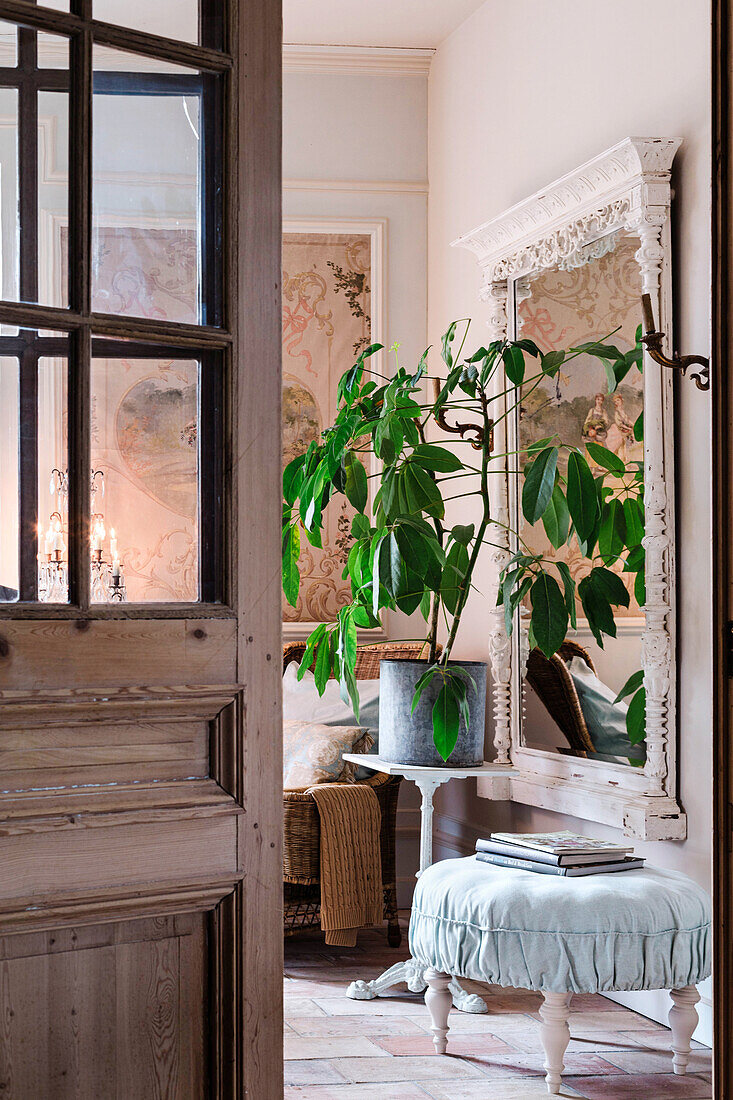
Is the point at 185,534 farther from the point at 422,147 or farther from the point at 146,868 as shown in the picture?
the point at 422,147

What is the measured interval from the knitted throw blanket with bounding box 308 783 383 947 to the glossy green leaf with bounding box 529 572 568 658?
96cm

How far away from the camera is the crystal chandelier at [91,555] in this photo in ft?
5.37

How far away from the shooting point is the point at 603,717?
11.8 feet

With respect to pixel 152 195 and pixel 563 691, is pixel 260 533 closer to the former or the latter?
pixel 152 195

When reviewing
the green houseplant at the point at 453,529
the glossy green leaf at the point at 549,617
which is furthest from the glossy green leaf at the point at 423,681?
the glossy green leaf at the point at 549,617

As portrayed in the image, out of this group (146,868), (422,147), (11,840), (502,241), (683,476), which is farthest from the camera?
(422,147)

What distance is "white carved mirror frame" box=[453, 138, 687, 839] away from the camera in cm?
329

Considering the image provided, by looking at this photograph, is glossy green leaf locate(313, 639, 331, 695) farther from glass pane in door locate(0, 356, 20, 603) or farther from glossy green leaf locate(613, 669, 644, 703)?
glass pane in door locate(0, 356, 20, 603)

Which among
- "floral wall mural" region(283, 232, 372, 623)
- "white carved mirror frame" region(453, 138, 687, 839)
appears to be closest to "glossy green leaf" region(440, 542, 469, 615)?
"white carved mirror frame" region(453, 138, 687, 839)

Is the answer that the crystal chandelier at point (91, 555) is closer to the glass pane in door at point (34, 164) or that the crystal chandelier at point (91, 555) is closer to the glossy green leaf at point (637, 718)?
the glass pane in door at point (34, 164)

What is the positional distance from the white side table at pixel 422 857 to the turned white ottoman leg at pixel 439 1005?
31cm

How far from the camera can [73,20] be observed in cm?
163

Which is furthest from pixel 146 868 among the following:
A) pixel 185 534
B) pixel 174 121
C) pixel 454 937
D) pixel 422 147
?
pixel 422 147

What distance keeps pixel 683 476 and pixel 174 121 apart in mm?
1967
